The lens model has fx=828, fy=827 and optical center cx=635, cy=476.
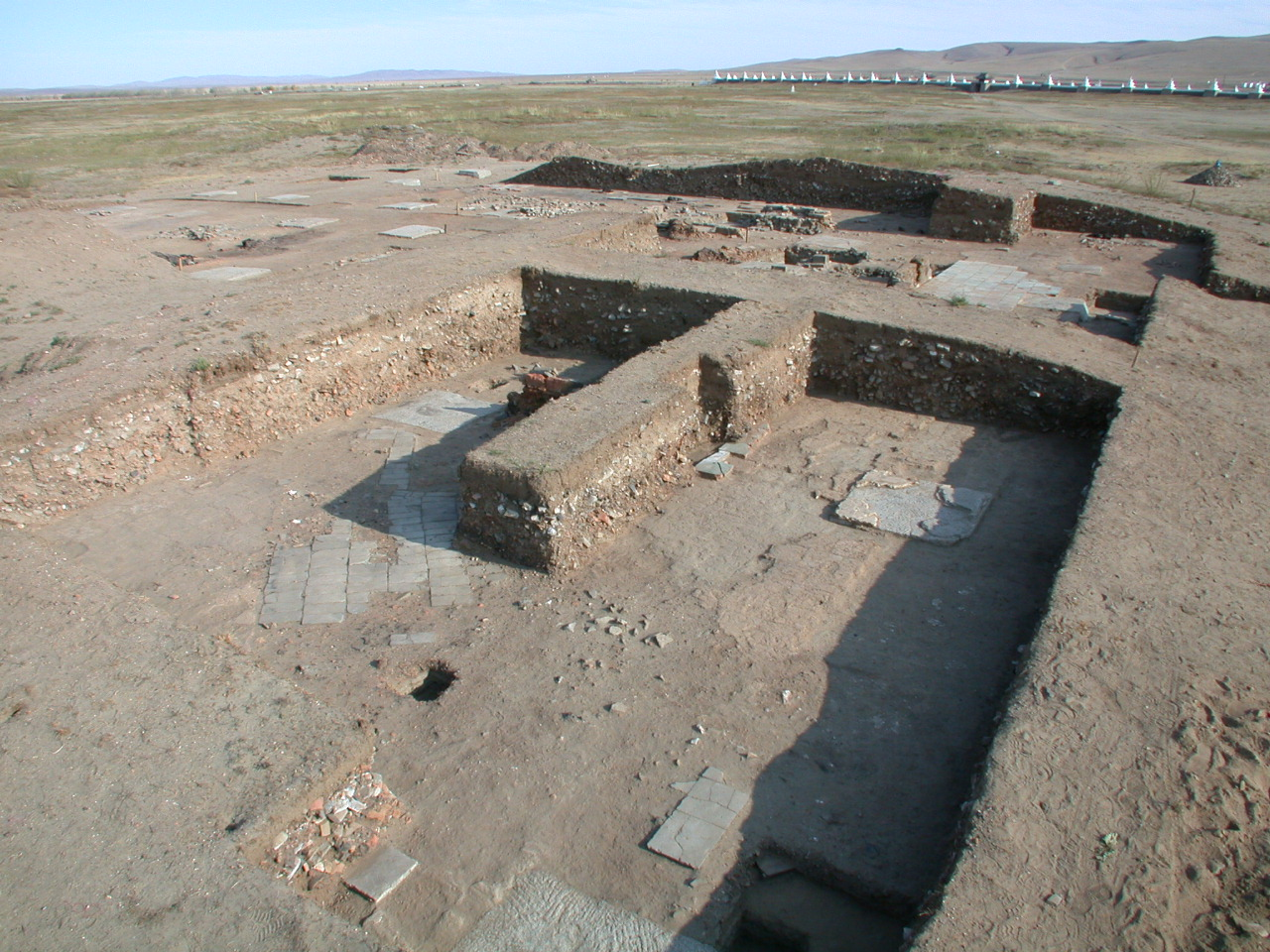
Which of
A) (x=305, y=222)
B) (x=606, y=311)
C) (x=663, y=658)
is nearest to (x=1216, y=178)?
(x=606, y=311)

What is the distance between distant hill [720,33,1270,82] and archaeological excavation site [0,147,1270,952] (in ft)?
231

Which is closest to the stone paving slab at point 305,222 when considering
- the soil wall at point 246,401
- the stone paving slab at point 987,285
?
the soil wall at point 246,401

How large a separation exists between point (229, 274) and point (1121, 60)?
108415 millimetres

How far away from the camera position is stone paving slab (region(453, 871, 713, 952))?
3.32m

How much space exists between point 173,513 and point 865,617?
5.07 metres

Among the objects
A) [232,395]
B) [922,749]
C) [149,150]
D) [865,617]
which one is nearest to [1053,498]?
[865,617]

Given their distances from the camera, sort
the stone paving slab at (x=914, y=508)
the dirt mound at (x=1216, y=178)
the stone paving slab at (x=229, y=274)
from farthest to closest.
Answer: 1. the dirt mound at (x=1216, y=178)
2. the stone paving slab at (x=229, y=274)
3. the stone paving slab at (x=914, y=508)

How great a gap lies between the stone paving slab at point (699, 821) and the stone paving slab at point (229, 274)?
10.8 metres

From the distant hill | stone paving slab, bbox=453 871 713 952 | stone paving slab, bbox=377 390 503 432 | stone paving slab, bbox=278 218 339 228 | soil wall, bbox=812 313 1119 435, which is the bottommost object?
stone paving slab, bbox=453 871 713 952

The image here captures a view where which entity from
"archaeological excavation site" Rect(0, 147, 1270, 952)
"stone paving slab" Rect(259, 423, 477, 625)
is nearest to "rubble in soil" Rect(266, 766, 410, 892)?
"archaeological excavation site" Rect(0, 147, 1270, 952)

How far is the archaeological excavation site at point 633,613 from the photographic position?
3209 millimetres

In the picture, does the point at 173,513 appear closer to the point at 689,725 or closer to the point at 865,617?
the point at 689,725

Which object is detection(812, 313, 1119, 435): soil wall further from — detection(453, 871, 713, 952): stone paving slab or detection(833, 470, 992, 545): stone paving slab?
detection(453, 871, 713, 952): stone paving slab

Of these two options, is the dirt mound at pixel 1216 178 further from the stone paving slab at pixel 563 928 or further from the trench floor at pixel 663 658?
the stone paving slab at pixel 563 928
